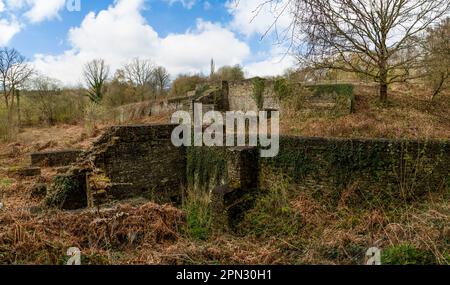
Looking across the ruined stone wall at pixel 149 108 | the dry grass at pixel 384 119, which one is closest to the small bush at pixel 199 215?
the dry grass at pixel 384 119

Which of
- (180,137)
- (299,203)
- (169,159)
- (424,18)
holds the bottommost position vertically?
(299,203)

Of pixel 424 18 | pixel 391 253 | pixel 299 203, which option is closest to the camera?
pixel 391 253

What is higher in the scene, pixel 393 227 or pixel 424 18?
pixel 424 18

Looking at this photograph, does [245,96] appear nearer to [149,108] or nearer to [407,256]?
[149,108]

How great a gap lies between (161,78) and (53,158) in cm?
2967

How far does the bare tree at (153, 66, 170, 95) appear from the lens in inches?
1674

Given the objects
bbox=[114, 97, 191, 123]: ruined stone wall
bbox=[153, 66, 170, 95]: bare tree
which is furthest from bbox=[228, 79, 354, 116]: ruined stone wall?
bbox=[153, 66, 170, 95]: bare tree

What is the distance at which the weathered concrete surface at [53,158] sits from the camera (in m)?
14.4

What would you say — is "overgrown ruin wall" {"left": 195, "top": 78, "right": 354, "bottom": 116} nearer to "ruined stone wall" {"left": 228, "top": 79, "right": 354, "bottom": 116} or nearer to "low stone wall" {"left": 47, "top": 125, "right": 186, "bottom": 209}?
"ruined stone wall" {"left": 228, "top": 79, "right": 354, "bottom": 116}

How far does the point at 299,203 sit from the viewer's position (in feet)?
25.5

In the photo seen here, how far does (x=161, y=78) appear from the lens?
4281 centimetres
